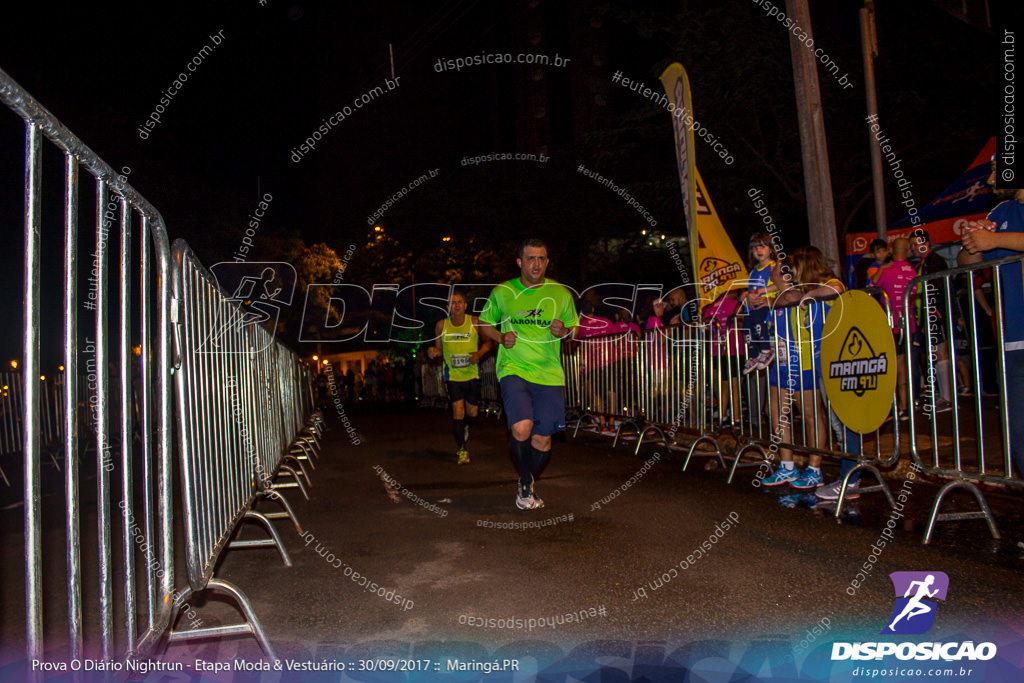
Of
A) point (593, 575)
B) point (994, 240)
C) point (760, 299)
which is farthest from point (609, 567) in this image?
point (760, 299)

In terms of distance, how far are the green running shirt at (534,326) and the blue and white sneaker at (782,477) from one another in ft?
6.99

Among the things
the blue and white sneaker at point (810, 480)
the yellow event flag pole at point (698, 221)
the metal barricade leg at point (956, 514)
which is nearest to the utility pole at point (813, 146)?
the yellow event flag pole at point (698, 221)

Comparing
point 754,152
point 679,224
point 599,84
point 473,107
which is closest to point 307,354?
point 473,107

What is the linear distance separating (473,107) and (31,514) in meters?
33.5

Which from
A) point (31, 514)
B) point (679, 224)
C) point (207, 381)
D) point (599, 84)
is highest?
point (599, 84)

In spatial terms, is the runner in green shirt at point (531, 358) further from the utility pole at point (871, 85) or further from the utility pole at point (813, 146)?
the utility pole at point (871, 85)

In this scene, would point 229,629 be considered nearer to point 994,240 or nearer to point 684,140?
point 994,240

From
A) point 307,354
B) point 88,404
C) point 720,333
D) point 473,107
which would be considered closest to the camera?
point 720,333

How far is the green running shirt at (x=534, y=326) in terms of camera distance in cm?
630

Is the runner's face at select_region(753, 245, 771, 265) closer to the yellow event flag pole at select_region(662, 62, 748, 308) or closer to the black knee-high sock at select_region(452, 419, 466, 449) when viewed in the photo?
the yellow event flag pole at select_region(662, 62, 748, 308)

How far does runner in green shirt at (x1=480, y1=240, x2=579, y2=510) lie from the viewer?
20.4 ft

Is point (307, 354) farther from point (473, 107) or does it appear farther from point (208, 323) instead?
point (208, 323)

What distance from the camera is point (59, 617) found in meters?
3.66

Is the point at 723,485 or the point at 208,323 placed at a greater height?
the point at 208,323
